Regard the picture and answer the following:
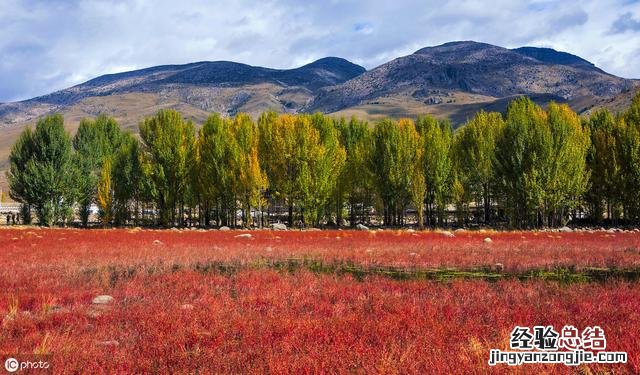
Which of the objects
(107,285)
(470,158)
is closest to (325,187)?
(470,158)

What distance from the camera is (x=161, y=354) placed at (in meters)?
6.73

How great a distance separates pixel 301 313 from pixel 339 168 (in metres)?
40.8

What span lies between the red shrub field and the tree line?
28610 mm

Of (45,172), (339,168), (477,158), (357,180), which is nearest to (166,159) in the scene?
(45,172)

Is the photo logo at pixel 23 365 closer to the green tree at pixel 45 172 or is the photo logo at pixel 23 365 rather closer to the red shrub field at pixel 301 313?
the red shrub field at pixel 301 313

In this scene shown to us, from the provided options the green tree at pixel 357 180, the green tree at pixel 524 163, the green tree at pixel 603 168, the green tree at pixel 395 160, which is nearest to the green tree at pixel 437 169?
the green tree at pixel 395 160

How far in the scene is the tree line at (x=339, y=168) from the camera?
44344 mm

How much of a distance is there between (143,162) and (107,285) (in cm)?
4045

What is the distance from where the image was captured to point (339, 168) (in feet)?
163

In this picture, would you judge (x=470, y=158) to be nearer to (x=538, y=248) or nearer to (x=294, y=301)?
(x=538, y=248)

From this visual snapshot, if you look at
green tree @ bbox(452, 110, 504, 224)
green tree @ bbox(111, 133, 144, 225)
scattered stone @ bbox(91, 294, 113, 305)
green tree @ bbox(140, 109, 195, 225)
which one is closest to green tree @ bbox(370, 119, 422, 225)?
green tree @ bbox(452, 110, 504, 224)

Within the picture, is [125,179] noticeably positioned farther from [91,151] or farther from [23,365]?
[23,365]

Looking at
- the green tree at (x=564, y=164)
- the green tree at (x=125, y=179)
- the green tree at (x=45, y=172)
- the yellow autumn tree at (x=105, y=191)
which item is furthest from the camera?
the green tree at (x=125, y=179)

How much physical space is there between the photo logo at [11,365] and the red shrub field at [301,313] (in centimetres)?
40
